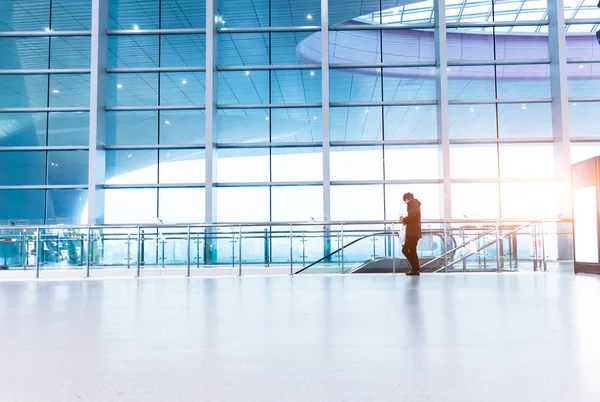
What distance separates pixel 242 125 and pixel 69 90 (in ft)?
18.8

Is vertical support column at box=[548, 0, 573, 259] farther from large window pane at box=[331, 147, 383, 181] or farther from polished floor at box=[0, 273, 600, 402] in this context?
polished floor at box=[0, 273, 600, 402]

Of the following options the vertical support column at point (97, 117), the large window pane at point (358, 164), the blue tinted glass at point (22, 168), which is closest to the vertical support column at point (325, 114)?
the large window pane at point (358, 164)

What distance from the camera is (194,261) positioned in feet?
38.7

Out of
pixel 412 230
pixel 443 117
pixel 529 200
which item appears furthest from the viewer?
pixel 529 200

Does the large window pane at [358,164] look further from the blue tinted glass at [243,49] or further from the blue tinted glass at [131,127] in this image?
the blue tinted glass at [131,127]

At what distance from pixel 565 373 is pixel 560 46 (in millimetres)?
Result: 16905

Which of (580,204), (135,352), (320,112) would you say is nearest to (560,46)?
(320,112)

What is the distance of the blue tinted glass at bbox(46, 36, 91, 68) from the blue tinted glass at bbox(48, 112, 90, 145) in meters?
1.66

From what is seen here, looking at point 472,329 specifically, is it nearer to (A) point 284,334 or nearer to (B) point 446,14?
(A) point 284,334

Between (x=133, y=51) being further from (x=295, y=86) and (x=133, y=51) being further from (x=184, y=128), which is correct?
(x=295, y=86)

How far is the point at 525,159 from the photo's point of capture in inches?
662

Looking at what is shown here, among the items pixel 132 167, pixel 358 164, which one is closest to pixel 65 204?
pixel 132 167

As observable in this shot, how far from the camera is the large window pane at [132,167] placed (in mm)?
17094

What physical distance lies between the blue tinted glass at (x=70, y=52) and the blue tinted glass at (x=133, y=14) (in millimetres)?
1085
